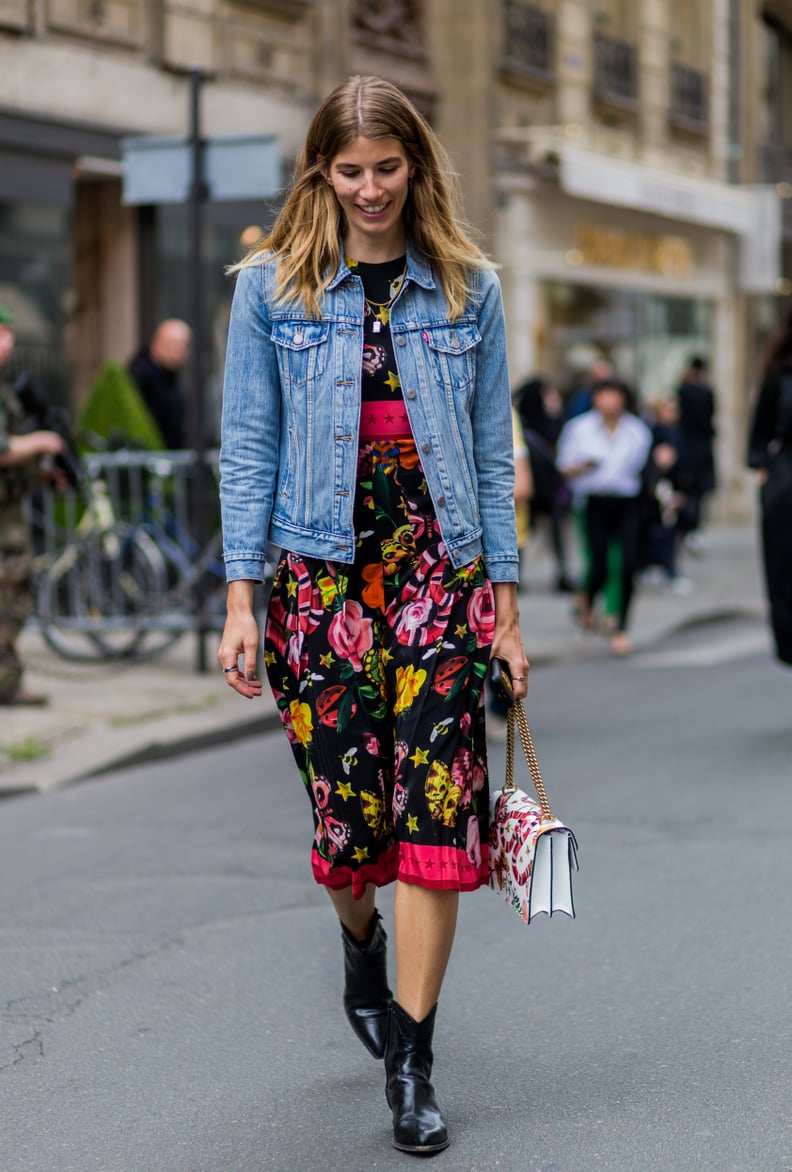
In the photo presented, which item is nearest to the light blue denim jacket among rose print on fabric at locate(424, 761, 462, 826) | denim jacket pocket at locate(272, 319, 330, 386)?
denim jacket pocket at locate(272, 319, 330, 386)

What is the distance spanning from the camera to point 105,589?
33.5 feet

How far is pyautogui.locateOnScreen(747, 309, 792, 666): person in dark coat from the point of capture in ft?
25.0

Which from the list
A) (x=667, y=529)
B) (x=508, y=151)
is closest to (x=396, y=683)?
(x=667, y=529)

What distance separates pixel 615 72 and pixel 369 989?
20.1m

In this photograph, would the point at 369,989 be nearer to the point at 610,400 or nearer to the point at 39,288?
the point at 610,400

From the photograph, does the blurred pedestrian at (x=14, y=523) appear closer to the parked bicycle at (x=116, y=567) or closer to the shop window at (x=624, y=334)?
the parked bicycle at (x=116, y=567)

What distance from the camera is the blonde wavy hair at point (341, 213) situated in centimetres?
347

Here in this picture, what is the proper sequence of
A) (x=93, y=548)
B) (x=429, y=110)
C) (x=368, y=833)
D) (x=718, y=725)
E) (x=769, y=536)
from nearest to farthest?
(x=368, y=833) → (x=769, y=536) → (x=718, y=725) → (x=93, y=548) → (x=429, y=110)

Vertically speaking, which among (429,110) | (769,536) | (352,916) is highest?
(429,110)

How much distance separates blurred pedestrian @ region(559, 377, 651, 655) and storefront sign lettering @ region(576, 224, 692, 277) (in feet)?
33.3

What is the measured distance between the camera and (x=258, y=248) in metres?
3.68

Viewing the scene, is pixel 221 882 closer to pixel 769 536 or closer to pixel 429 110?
pixel 769 536

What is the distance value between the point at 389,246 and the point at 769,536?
4398mm

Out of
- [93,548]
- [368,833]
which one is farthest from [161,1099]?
[93,548]
